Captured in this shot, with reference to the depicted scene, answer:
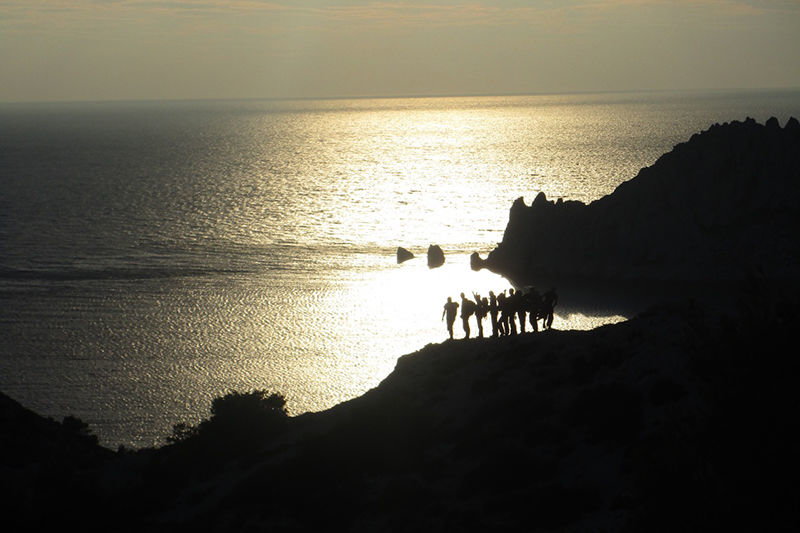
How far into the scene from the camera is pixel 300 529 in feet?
75.6

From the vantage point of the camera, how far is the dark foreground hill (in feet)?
55.4

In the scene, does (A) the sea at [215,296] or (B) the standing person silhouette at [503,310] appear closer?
(B) the standing person silhouette at [503,310]

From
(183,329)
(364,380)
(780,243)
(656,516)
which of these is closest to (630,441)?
(656,516)

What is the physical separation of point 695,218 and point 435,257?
1050 inches

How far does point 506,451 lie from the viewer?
24.3m

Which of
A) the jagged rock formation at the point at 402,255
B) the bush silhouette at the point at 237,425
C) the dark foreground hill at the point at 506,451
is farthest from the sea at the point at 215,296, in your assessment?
the dark foreground hill at the point at 506,451

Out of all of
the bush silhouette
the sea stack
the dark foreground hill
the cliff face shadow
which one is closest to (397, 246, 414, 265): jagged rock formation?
the sea stack

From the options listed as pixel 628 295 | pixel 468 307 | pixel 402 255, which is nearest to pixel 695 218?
pixel 628 295

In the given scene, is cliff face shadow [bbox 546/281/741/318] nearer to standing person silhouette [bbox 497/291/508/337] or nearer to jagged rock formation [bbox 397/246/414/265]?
jagged rock formation [bbox 397/246/414/265]

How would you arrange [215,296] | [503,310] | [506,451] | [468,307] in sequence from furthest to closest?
1. [215,296]
2. [468,307]
3. [503,310]
4. [506,451]

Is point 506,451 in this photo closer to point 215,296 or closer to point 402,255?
point 215,296

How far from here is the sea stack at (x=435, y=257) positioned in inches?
3797

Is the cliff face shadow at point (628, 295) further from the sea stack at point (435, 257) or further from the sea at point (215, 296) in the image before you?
the sea stack at point (435, 257)

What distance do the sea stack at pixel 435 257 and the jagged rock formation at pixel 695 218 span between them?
10.5 metres
